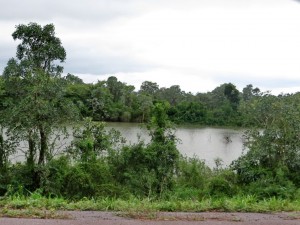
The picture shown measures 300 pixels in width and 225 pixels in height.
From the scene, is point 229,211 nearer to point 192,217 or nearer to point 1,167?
point 192,217

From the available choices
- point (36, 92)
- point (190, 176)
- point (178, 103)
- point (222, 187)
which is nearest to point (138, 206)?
point (36, 92)

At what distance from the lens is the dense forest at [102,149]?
12.6 m

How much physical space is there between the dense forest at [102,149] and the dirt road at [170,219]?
19.2 feet

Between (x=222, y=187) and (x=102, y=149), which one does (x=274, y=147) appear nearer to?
(x=222, y=187)

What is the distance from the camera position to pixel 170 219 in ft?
13.6

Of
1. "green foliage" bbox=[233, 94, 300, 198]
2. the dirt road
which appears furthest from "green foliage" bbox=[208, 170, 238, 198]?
the dirt road

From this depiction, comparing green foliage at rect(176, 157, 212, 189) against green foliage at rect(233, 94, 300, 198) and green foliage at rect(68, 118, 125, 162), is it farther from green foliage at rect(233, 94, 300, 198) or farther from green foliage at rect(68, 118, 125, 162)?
green foliage at rect(68, 118, 125, 162)

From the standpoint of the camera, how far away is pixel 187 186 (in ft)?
56.5

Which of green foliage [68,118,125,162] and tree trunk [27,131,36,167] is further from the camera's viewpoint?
green foliage [68,118,125,162]

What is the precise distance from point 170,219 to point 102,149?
12.4 m

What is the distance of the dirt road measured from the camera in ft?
13.0

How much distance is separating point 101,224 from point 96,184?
794 centimetres

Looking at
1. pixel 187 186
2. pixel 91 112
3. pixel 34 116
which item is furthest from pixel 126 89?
pixel 34 116

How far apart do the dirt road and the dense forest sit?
586 centimetres
